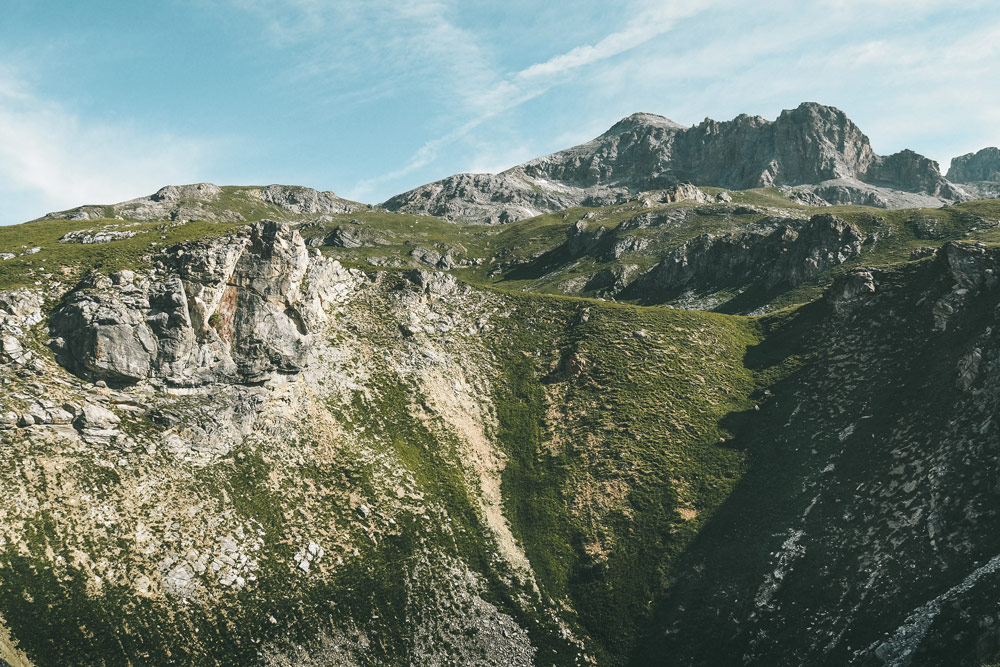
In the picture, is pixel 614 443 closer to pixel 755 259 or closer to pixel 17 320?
pixel 17 320

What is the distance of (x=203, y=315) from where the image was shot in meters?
64.0

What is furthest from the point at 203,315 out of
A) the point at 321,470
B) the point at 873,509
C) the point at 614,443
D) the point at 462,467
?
the point at 873,509

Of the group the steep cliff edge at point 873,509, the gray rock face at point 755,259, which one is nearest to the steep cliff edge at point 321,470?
the steep cliff edge at point 873,509

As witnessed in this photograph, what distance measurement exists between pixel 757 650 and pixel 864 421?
2756cm

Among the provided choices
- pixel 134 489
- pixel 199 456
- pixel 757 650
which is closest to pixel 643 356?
pixel 757 650

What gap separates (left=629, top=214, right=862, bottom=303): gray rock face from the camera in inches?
5177

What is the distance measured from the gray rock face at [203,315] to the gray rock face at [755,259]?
101 meters

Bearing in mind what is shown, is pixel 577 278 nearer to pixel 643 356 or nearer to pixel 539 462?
pixel 643 356

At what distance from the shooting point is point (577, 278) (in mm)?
170250

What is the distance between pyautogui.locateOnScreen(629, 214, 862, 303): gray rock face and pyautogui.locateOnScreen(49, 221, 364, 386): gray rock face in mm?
101197

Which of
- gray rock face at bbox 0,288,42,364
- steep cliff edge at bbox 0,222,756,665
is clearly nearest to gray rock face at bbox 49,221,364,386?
steep cliff edge at bbox 0,222,756,665

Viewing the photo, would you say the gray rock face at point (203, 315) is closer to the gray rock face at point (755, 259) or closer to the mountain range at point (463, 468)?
the mountain range at point (463, 468)

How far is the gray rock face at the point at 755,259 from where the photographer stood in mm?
131500

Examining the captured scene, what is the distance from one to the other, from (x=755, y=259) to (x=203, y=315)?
125938 millimetres
